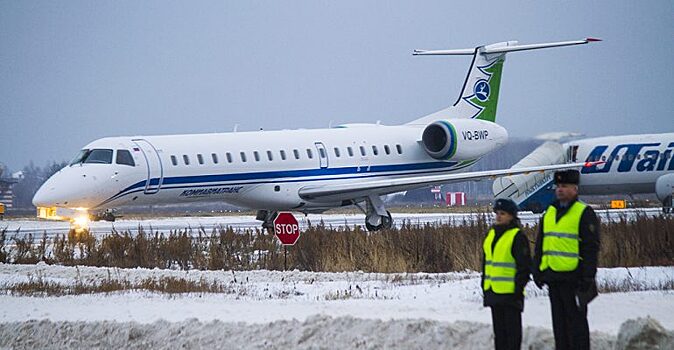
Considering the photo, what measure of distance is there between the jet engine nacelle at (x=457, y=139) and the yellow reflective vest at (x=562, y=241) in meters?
24.0

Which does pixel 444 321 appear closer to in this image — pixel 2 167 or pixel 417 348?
pixel 417 348

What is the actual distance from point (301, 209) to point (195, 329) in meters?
20.0

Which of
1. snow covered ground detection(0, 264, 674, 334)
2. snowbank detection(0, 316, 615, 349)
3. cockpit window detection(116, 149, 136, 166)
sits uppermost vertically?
cockpit window detection(116, 149, 136, 166)

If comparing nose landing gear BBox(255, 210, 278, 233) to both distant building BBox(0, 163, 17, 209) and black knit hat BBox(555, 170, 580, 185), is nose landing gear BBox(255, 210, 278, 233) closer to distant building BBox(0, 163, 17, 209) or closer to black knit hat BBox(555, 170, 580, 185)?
black knit hat BBox(555, 170, 580, 185)

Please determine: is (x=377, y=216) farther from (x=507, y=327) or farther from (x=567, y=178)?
(x=507, y=327)

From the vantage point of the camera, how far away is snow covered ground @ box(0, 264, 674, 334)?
12.2 meters

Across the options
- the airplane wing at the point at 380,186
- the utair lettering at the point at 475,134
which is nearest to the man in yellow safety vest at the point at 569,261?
the airplane wing at the point at 380,186

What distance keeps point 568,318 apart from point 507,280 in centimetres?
61

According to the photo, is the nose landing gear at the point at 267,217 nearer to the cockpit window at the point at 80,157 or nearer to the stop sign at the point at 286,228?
the cockpit window at the point at 80,157

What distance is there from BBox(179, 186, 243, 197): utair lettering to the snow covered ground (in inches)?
417

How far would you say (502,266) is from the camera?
990cm

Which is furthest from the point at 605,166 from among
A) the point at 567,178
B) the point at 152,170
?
the point at 567,178

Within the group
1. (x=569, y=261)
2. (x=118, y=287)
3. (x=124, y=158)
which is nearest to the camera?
(x=569, y=261)

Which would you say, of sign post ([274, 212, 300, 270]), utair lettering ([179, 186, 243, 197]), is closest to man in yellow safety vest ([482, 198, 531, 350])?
sign post ([274, 212, 300, 270])
